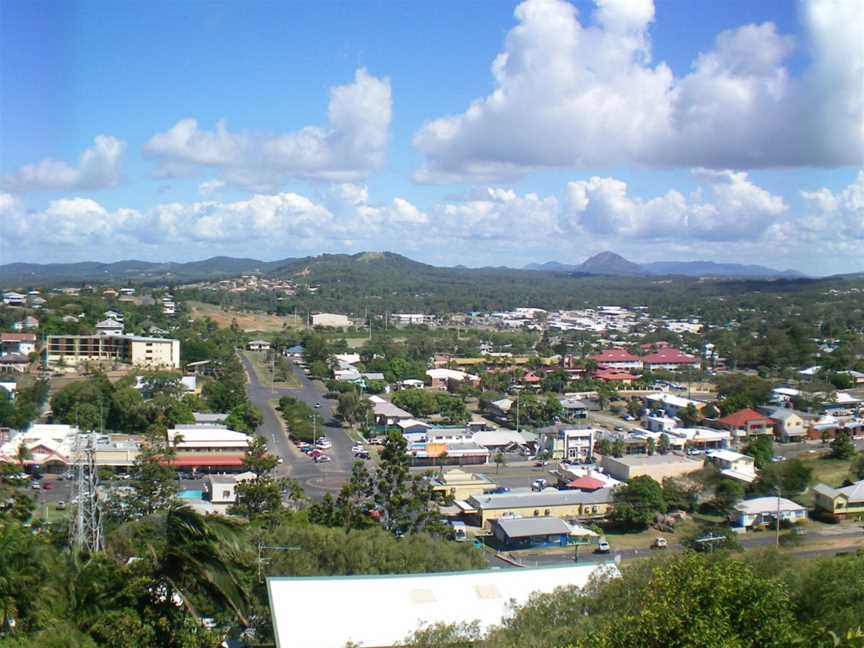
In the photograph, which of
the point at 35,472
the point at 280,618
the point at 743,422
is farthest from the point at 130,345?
the point at 280,618

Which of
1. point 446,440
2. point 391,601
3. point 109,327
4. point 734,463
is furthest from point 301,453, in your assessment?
point 109,327

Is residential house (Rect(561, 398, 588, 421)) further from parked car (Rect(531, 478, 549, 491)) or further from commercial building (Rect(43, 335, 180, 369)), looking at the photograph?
commercial building (Rect(43, 335, 180, 369))

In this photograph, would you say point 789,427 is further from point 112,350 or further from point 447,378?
point 112,350

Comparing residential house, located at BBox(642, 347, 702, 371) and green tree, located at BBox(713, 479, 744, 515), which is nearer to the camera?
green tree, located at BBox(713, 479, 744, 515)

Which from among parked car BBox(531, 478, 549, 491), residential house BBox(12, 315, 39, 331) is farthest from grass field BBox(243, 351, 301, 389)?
parked car BBox(531, 478, 549, 491)

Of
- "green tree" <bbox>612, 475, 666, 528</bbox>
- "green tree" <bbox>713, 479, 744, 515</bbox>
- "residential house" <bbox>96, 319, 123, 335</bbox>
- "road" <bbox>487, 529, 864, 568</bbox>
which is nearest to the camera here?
"road" <bbox>487, 529, 864, 568</bbox>

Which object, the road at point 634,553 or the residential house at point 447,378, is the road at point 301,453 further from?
the road at point 634,553
